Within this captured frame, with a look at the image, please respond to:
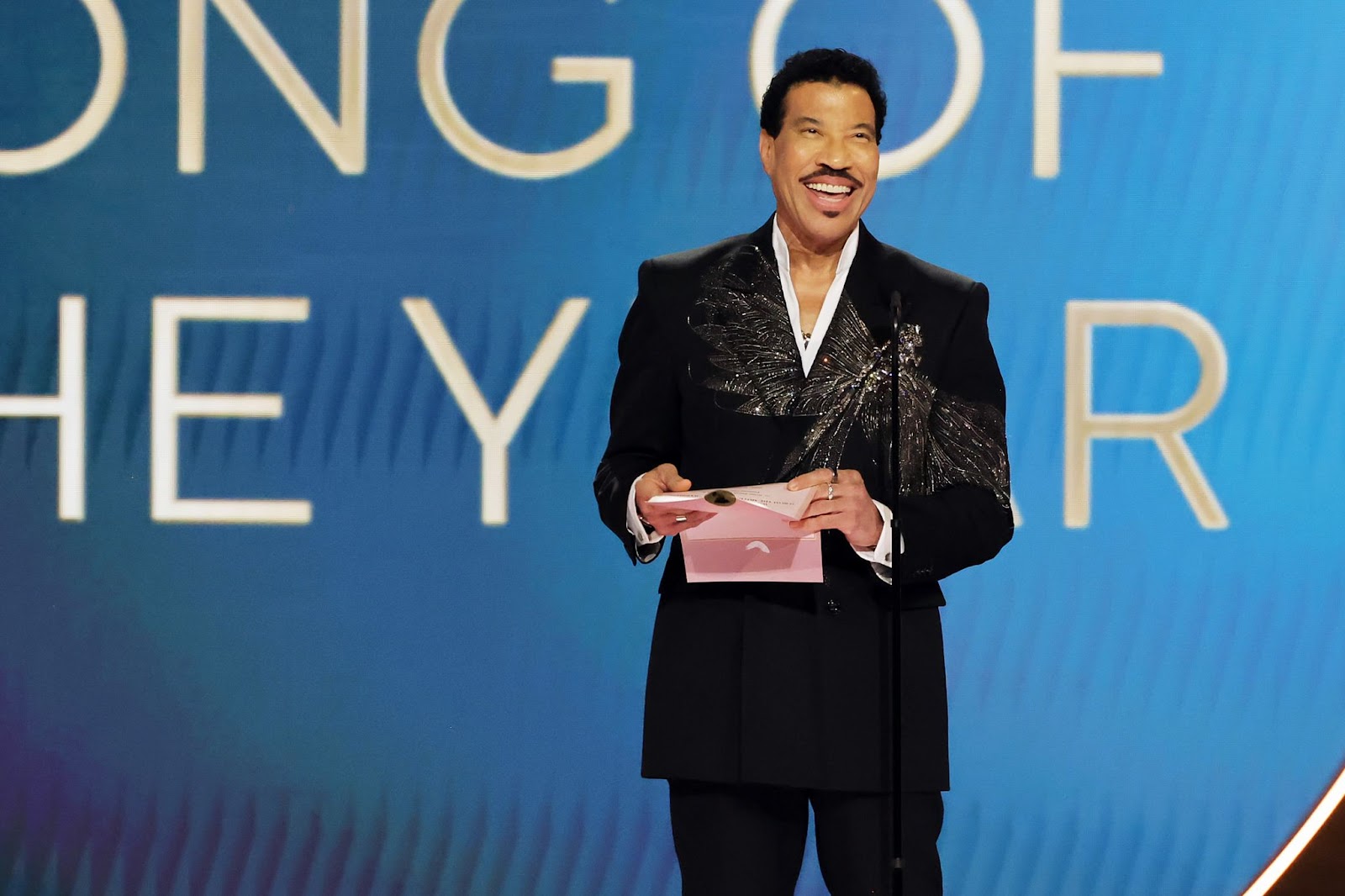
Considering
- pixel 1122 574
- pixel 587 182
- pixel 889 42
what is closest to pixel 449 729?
pixel 587 182

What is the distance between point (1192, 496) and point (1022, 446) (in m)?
0.32

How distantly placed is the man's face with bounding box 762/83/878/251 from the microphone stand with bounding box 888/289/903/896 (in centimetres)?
19

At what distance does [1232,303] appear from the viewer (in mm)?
2973

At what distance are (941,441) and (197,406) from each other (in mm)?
1666

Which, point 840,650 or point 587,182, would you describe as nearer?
point 840,650

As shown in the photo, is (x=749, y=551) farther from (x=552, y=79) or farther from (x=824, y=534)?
(x=552, y=79)

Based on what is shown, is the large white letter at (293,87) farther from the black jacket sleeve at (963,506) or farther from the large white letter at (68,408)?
the black jacket sleeve at (963,506)

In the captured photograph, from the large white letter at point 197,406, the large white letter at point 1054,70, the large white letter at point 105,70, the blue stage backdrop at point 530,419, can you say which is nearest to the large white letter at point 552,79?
the blue stage backdrop at point 530,419

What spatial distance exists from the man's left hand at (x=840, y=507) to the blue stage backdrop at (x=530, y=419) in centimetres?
121

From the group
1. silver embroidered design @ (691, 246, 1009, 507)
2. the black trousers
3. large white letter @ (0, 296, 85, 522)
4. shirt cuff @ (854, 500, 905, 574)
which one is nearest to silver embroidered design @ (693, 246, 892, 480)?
silver embroidered design @ (691, 246, 1009, 507)

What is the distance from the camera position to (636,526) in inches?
77.8

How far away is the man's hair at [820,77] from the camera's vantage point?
2.07m

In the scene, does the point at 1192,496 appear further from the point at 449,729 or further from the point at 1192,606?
the point at 449,729

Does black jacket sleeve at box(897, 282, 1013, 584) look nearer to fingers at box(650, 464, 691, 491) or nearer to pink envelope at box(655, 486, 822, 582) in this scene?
pink envelope at box(655, 486, 822, 582)
